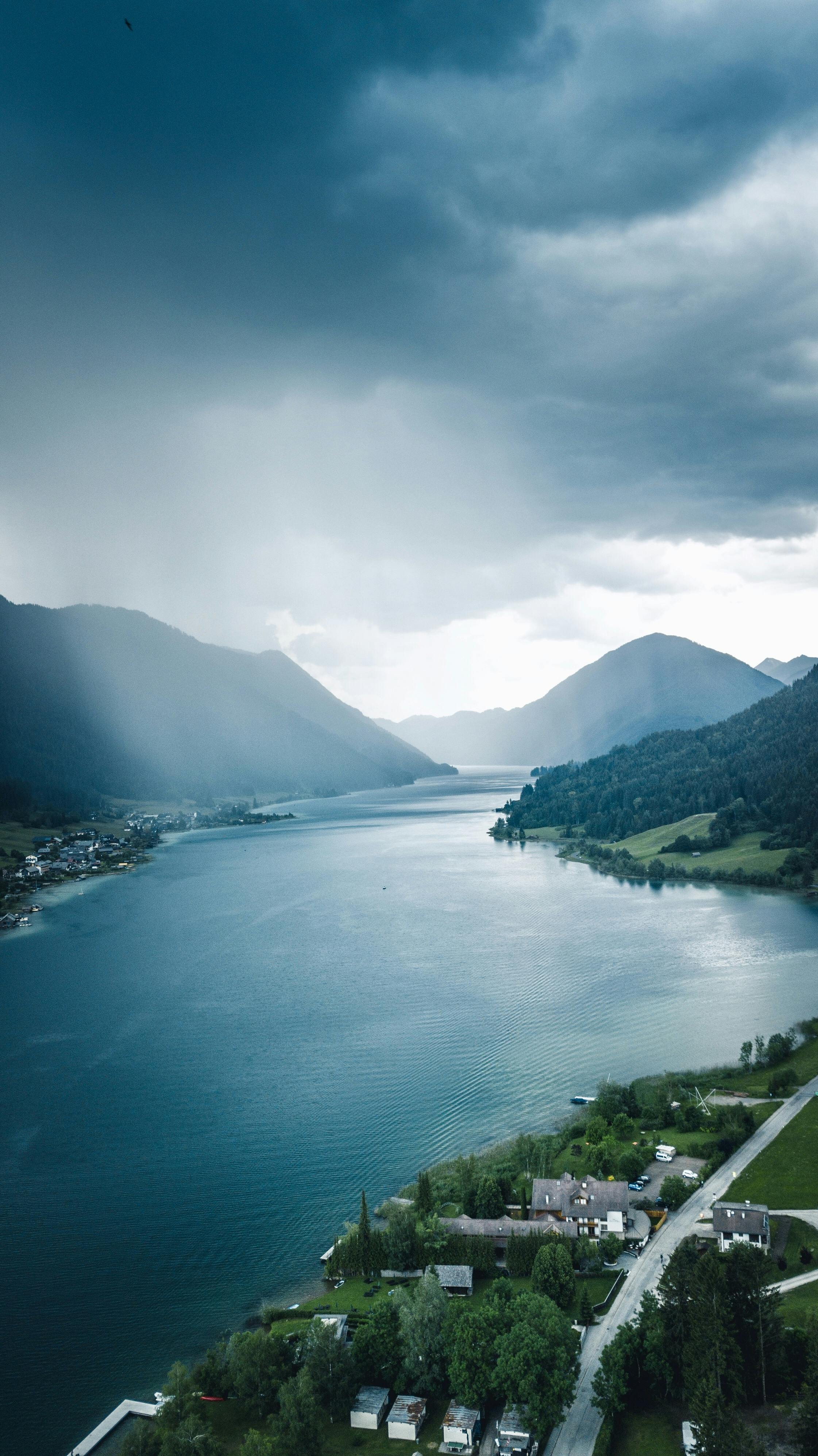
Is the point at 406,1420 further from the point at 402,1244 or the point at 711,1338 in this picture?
the point at 711,1338

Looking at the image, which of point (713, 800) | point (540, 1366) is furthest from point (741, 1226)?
point (713, 800)

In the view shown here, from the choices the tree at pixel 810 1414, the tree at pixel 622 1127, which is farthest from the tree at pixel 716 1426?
the tree at pixel 622 1127

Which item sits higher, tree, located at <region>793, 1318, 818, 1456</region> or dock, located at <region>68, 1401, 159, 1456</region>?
tree, located at <region>793, 1318, 818, 1456</region>

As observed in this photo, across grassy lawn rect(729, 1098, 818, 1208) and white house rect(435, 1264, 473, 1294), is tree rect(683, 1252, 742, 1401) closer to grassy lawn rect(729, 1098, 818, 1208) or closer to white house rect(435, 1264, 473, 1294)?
white house rect(435, 1264, 473, 1294)

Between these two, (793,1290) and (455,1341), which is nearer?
(455,1341)

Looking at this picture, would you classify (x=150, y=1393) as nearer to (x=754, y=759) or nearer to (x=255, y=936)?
(x=255, y=936)

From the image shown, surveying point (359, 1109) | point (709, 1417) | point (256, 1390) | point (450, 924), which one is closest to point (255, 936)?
point (450, 924)

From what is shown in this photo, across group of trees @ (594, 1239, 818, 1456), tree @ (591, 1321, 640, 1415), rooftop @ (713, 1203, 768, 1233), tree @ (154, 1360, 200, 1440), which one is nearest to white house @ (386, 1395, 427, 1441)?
tree @ (591, 1321, 640, 1415)
